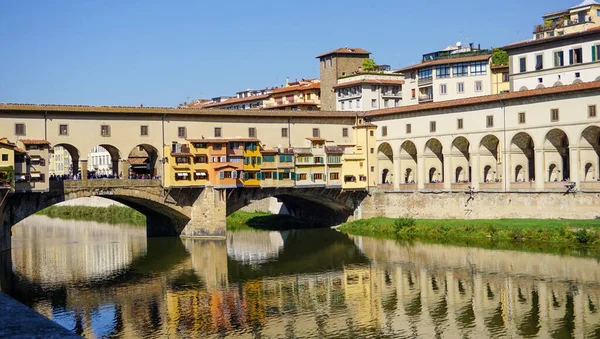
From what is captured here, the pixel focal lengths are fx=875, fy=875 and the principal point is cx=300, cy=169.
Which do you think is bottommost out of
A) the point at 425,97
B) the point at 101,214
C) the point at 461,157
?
the point at 101,214

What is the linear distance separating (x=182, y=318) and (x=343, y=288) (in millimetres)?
9269

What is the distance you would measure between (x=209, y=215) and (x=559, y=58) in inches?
1063

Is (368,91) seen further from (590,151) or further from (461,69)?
(590,151)

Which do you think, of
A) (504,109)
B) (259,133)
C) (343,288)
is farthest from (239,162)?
(343,288)

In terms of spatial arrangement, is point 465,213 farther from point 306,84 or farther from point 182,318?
point 306,84

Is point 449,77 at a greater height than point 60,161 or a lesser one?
greater

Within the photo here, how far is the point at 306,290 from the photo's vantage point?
39.5m

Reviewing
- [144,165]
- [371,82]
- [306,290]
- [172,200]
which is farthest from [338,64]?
[306,290]

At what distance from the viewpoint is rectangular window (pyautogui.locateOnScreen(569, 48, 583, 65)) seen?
60.6 metres

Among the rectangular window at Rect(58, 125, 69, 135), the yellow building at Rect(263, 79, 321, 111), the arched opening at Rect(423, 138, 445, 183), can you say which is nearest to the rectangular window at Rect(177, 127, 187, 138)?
the rectangular window at Rect(58, 125, 69, 135)

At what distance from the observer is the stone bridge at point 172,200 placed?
52.2 m

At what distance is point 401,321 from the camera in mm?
32562

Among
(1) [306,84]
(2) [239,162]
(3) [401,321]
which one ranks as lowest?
(3) [401,321]

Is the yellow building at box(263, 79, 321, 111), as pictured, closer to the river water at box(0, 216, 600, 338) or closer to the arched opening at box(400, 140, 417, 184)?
the arched opening at box(400, 140, 417, 184)
